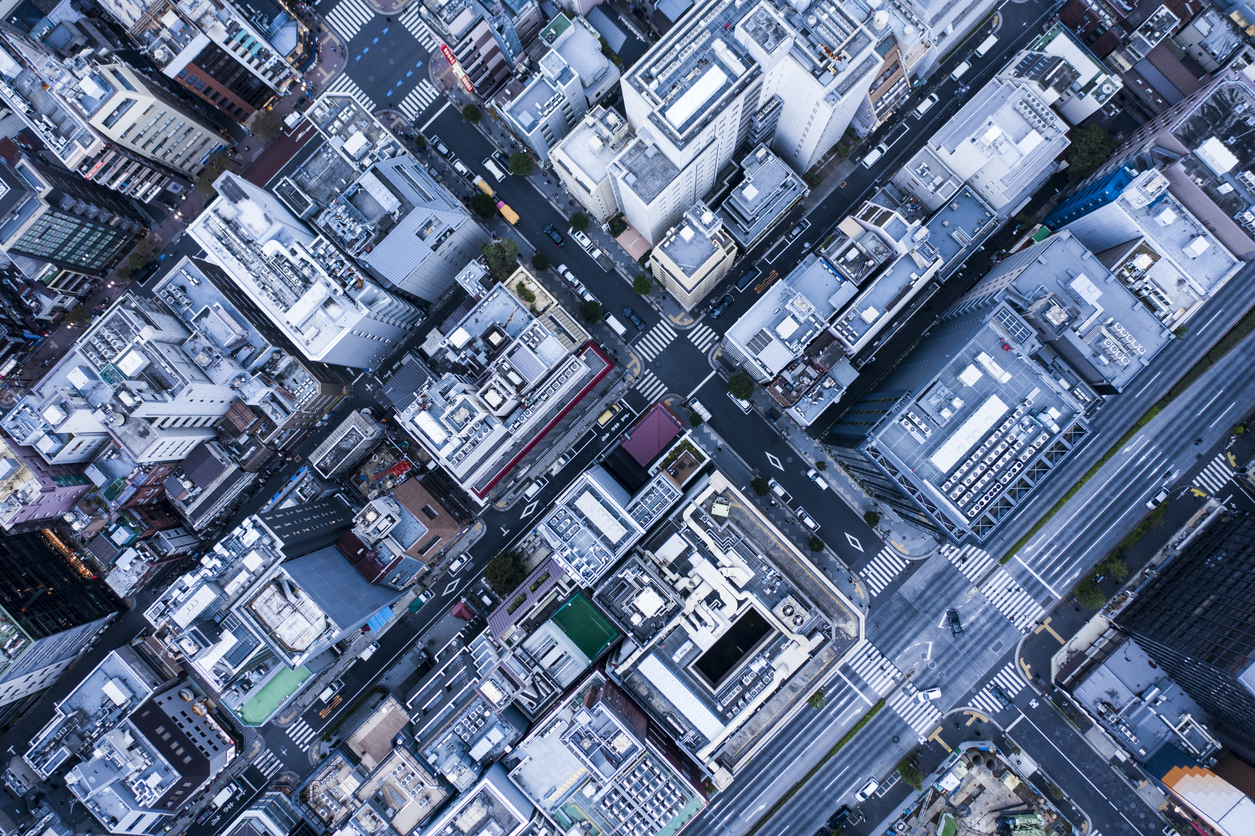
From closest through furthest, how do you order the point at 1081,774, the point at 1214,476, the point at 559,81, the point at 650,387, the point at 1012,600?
the point at 559,81
the point at 1081,774
the point at 1214,476
the point at 1012,600
the point at 650,387

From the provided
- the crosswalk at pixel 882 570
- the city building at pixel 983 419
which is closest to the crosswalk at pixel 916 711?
the crosswalk at pixel 882 570

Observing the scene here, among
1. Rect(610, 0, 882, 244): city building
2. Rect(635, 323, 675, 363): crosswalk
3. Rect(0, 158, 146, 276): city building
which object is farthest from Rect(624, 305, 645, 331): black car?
Rect(0, 158, 146, 276): city building

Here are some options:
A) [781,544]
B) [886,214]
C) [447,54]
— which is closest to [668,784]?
[781,544]

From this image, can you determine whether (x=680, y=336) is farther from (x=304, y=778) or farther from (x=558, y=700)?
(x=304, y=778)

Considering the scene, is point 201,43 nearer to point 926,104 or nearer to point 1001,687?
point 926,104

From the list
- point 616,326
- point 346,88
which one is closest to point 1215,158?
point 616,326

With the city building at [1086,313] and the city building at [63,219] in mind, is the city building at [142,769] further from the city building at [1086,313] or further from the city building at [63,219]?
the city building at [1086,313]
